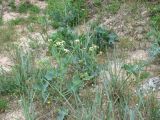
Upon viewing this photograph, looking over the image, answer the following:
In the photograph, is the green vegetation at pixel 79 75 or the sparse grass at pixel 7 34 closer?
the green vegetation at pixel 79 75

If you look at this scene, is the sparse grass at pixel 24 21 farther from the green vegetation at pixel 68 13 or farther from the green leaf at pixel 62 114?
the green leaf at pixel 62 114

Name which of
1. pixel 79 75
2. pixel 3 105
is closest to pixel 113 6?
pixel 79 75

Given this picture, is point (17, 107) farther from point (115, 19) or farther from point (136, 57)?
point (115, 19)

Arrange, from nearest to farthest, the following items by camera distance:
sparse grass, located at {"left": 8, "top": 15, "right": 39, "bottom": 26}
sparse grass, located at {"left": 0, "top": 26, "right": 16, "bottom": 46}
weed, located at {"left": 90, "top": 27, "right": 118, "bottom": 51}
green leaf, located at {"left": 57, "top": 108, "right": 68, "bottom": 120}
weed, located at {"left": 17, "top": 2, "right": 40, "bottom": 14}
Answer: green leaf, located at {"left": 57, "top": 108, "right": 68, "bottom": 120}, weed, located at {"left": 90, "top": 27, "right": 118, "bottom": 51}, sparse grass, located at {"left": 0, "top": 26, "right": 16, "bottom": 46}, sparse grass, located at {"left": 8, "top": 15, "right": 39, "bottom": 26}, weed, located at {"left": 17, "top": 2, "right": 40, "bottom": 14}

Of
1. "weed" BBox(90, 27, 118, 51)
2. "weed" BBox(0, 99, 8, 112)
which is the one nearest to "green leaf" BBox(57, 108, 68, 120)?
"weed" BBox(0, 99, 8, 112)

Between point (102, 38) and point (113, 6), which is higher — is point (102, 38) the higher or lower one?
the lower one

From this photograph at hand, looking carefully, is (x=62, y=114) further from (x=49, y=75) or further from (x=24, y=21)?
(x=24, y=21)

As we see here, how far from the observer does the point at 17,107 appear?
188 inches

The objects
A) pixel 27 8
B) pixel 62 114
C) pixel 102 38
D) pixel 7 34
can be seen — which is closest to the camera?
pixel 62 114

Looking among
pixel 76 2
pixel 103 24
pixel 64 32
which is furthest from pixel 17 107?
pixel 76 2

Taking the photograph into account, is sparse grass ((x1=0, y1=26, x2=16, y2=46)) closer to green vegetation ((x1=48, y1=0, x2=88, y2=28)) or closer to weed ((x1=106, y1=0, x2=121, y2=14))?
green vegetation ((x1=48, y1=0, x2=88, y2=28))

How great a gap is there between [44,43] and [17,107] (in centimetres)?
152

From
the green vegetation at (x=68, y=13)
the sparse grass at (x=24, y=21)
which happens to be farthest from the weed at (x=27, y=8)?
the green vegetation at (x=68, y=13)

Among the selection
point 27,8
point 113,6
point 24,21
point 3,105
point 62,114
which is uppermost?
point 113,6
